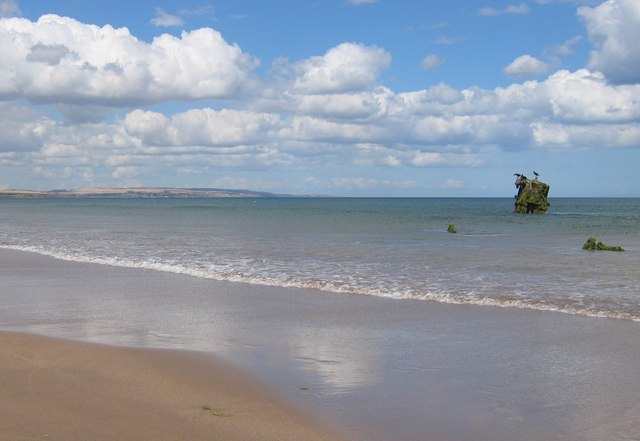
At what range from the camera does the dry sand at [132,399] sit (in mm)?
6102

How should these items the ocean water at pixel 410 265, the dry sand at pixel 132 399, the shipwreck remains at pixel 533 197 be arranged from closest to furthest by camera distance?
1. the dry sand at pixel 132 399
2. the ocean water at pixel 410 265
3. the shipwreck remains at pixel 533 197

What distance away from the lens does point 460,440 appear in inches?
242

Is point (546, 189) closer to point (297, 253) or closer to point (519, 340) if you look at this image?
point (297, 253)

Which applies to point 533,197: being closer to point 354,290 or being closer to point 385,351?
point 354,290

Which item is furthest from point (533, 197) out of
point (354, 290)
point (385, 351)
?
point (385, 351)

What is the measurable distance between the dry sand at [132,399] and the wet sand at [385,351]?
0.43 ft

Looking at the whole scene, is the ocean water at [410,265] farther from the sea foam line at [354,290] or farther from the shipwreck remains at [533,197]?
the shipwreck remains at [533,197]

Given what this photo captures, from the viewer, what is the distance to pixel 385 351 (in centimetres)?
970

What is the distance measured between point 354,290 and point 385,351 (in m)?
6.85

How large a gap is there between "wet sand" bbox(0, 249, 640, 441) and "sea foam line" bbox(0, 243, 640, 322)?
0.61m

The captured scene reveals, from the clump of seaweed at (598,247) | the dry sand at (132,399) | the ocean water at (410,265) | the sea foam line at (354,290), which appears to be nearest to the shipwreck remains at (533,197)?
the ocean water at (410,265)

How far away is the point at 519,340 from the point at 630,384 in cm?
269

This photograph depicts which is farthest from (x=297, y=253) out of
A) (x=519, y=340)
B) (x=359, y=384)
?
(x=359, y=384)

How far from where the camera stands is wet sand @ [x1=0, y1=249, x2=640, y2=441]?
6.73 meters
